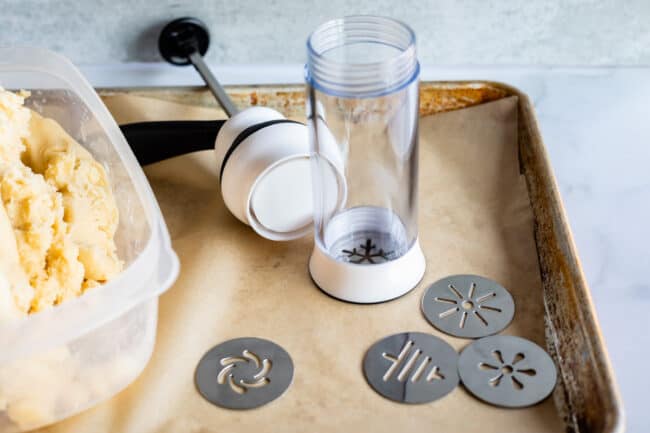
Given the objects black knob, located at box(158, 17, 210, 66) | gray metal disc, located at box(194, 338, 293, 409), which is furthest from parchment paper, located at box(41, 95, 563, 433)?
black knob, located at box(158, 17, 210, 66)

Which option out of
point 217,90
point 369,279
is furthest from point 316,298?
point 217,90

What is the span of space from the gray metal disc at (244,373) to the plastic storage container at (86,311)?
5 cm

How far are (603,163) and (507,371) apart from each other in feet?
1.25

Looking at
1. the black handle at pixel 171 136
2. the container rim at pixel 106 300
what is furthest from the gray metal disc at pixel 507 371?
the black handle at pixel 171 136

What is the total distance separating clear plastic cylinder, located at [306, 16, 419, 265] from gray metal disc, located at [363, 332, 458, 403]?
0.09m

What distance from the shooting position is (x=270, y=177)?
0.71 meters

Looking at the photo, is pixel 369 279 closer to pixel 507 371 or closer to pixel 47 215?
pixel 507 371

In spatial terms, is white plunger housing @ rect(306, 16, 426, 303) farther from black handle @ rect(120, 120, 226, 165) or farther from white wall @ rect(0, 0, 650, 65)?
white wall @ rect(0, 0, 650, 65)

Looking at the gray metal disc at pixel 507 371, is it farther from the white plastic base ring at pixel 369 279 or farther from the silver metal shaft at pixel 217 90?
the silver metal shaft at pixel 217 90

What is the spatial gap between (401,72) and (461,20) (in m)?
0.42

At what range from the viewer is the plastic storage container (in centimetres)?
50

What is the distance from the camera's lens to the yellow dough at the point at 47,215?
1.87ft

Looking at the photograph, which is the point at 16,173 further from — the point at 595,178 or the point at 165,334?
the point at 595,178

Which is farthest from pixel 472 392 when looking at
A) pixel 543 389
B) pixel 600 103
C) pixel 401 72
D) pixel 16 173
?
pixel 600 103
